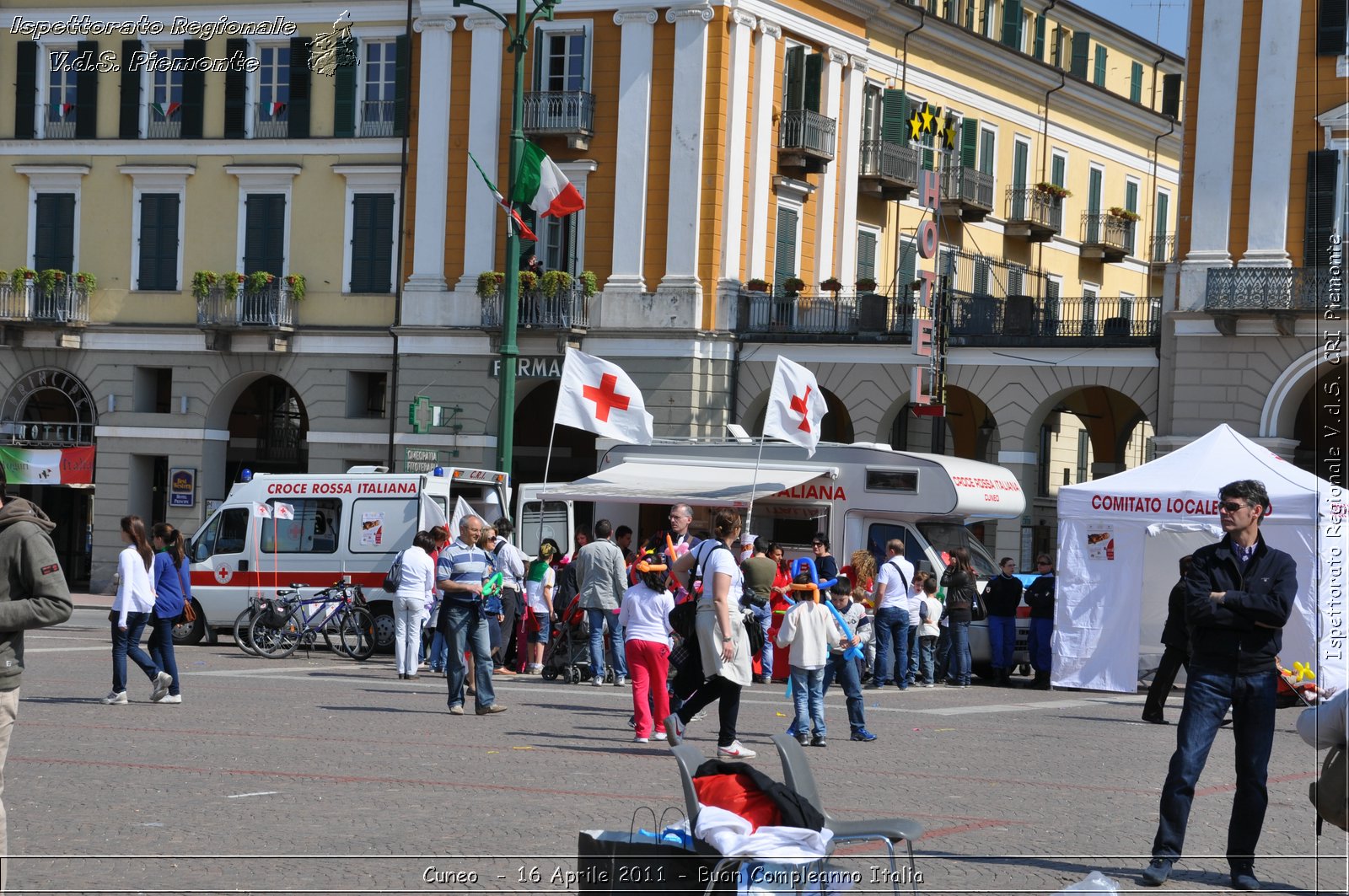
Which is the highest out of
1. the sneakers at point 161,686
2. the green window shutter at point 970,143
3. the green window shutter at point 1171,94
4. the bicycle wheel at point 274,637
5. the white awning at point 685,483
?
the green window shutter at point 1171,94

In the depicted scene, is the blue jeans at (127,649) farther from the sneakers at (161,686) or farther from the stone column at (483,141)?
the stone column at (483,141)

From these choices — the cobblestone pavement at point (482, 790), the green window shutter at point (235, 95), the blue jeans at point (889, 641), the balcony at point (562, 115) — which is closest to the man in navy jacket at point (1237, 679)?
the cobblestone pavement at point (482, 790)

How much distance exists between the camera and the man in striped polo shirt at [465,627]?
16922 mm

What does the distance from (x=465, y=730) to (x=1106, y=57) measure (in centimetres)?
4330

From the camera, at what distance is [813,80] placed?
40.1 meters

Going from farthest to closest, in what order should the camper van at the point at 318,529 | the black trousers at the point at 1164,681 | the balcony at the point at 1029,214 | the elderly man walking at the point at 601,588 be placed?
the balcony at the point at 1029,214 < the camper van at the point at 318,529 < the elderly man walking at the point at 601,588 < the black trousers at the point at 1164,681

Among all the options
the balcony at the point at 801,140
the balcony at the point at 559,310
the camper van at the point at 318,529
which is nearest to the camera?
the camper van at the point at 318,529

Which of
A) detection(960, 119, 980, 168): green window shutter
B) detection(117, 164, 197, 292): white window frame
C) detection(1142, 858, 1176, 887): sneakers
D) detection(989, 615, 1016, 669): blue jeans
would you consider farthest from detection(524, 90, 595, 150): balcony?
detection(1142, 858, 1176, 887): sneakers

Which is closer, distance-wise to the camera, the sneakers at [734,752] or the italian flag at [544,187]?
the sneakers at [734,752]

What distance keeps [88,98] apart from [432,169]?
839 cm

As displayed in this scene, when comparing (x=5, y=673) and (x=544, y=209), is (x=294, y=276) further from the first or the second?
(x=5, y=673)

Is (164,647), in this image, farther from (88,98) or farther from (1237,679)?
(88,98)

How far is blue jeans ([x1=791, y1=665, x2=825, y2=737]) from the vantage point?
15.6 m

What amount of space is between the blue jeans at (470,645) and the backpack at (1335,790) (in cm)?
1056
